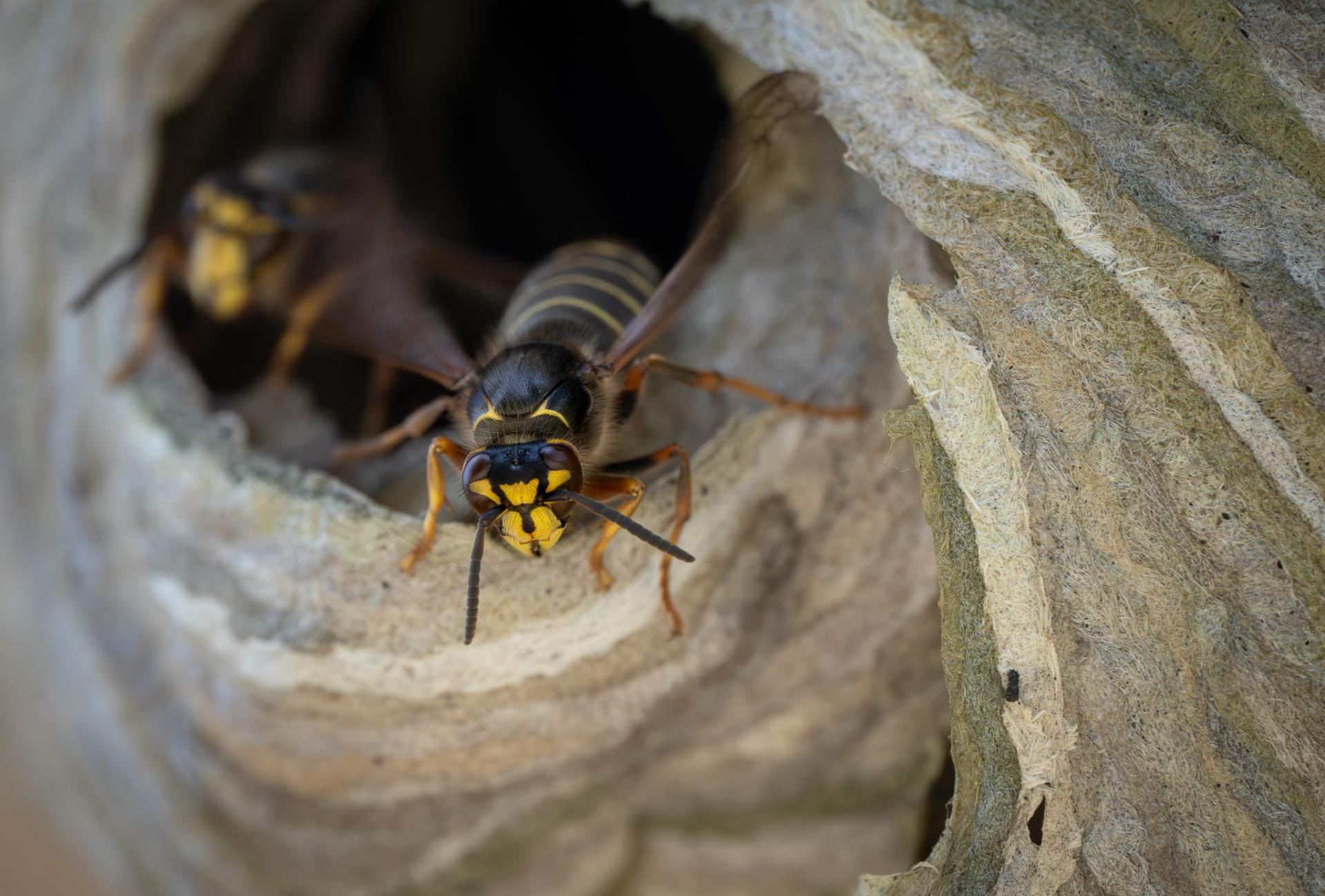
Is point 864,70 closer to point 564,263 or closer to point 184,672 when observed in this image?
point 564,263

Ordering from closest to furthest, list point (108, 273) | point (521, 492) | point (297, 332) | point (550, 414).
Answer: point (521, 492)
point (550, 414)
point (108, 273)
point (297, 332)

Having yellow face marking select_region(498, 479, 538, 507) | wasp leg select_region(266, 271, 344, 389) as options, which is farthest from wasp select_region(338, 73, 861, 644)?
wasp leg select_region(266, 271, 344, 389)

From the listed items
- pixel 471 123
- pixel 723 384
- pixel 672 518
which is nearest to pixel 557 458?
pixel 672 518

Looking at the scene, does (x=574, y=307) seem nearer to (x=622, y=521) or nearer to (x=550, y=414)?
(x=550, y=414)

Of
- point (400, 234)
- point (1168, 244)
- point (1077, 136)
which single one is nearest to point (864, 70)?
point (1077, 136)

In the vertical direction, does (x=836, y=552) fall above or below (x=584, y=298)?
below

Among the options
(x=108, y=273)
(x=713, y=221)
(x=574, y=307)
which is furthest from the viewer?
(x=108, y=273)

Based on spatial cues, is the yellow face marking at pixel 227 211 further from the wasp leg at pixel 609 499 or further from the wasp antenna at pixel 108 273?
the wasp leg at pixel 609 499

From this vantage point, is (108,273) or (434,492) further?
(108,273)
